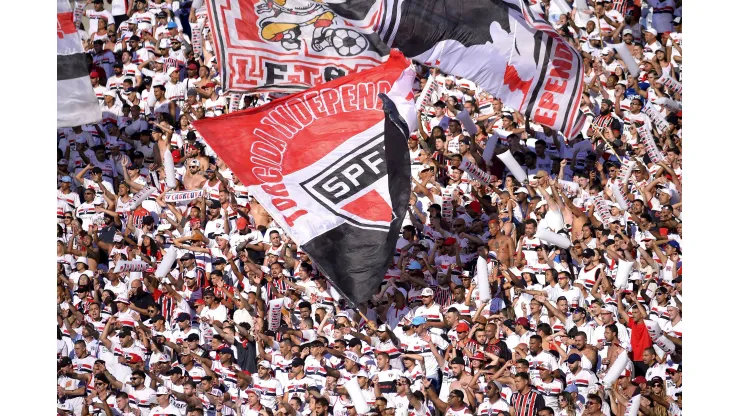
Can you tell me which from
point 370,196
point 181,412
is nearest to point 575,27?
point 370,196

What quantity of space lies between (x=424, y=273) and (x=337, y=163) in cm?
222

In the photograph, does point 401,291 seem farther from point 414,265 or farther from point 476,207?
point 476,207

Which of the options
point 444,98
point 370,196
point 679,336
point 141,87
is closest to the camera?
point 370,196

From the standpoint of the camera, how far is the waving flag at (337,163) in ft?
45.0

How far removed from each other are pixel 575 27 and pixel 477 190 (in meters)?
3.34

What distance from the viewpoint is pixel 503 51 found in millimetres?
14711

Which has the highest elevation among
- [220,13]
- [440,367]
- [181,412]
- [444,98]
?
[220,13]

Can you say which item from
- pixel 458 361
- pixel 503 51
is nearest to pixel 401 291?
pixel 458 361

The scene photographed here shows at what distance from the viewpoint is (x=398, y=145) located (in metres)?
14.1

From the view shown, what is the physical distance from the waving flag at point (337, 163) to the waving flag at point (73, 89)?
95.4 inches

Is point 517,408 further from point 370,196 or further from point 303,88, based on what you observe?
point 303,88

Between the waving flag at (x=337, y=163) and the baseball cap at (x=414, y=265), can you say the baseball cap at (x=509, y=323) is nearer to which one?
the baseball cap at (x=414, y=265)

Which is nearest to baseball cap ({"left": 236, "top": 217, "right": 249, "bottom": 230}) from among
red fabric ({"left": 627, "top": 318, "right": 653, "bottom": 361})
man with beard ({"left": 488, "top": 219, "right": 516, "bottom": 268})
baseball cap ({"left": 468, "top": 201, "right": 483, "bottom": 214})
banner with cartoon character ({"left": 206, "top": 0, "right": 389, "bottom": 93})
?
banner with cartoon character ({"left": 206, "top": 0, "right": 389, "bottom": 93})

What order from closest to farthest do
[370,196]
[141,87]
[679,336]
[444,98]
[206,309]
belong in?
[370,196]
[679,336]
[206,309]
[444,98]
[141,87]
